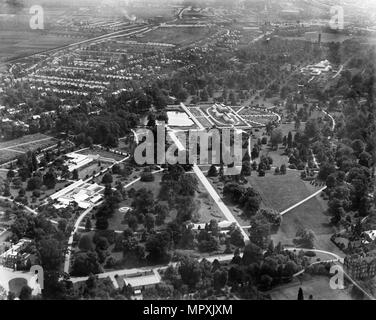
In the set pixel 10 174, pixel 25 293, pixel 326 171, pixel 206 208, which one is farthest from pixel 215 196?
pixel 25 293

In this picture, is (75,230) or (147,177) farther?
(147,177)

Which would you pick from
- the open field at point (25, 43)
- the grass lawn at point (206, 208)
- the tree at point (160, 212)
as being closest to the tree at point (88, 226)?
the tree at point (160, 212)

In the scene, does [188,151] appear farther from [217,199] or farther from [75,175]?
[75,175]

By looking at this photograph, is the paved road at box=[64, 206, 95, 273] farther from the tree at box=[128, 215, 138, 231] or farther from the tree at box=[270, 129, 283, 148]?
the tree at box=[270, 129, 283, 148]

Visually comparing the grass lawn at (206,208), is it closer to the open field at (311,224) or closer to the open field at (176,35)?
the open field at (311,224)

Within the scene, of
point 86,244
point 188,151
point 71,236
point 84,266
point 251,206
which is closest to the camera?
point 84,266
